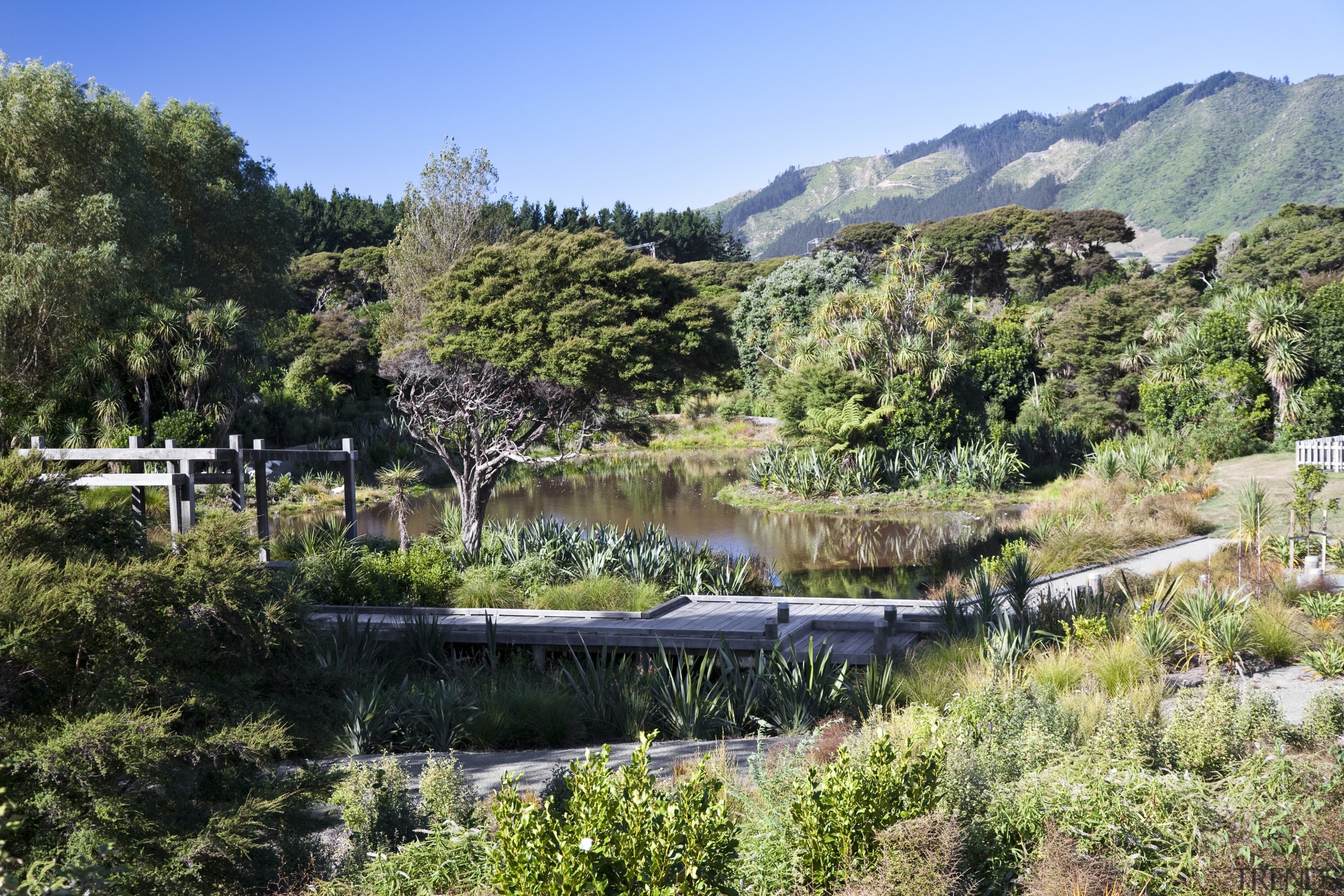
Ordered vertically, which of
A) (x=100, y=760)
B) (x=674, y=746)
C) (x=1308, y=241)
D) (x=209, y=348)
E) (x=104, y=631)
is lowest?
(x=674, y=746)

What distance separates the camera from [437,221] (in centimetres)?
2434

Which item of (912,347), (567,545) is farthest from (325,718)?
(912,347)

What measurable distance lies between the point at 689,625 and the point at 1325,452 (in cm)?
1513

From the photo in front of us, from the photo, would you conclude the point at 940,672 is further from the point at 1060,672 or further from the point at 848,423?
the point at 848,423

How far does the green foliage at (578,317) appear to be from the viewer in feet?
40.0

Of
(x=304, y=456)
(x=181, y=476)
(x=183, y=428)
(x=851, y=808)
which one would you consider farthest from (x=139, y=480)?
(x=183, y=428)

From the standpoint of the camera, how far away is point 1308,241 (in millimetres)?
38094

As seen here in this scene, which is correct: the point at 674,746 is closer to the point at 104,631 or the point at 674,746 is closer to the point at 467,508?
the point at 104,631

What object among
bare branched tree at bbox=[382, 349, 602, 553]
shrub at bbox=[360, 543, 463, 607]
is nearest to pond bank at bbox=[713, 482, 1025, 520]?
bare branched tree at bbox=[382, 349, 602, 553]

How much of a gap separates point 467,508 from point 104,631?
10585mm

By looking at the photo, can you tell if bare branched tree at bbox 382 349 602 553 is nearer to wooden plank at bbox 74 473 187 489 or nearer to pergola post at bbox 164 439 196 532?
pergola post at bbox 164 439 196 532

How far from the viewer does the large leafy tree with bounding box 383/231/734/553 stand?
484 inches

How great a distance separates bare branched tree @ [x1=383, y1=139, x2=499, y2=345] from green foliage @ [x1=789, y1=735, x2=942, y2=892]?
22.0 meters

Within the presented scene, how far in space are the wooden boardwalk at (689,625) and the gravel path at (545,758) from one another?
178 centimetres
